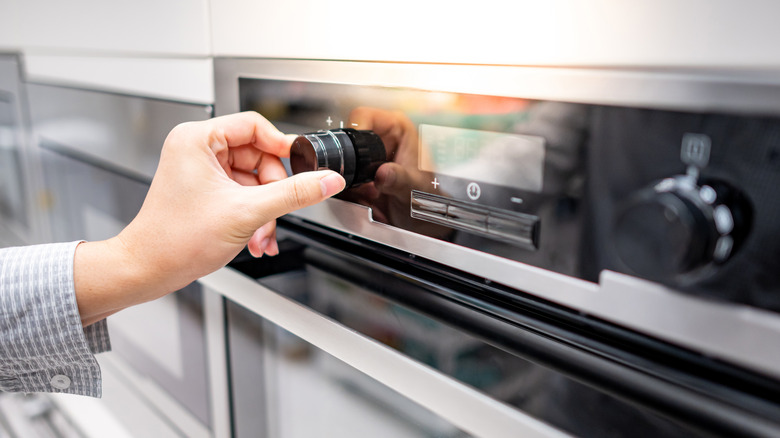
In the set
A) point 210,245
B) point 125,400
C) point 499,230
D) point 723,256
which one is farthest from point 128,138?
point 723,256

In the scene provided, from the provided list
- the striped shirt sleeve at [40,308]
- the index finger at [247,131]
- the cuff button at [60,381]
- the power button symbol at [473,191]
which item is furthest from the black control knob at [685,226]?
the cuff button at [60,381]

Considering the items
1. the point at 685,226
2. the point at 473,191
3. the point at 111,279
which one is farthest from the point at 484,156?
the point at 111,279


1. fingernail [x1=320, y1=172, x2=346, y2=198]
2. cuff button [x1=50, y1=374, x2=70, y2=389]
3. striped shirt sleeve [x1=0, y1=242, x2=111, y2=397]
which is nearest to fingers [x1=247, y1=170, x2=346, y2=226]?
fingernail [x1=320, y1=172, x2=346, y2=198]

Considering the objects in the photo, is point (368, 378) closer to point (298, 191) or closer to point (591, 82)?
point (298, 191)

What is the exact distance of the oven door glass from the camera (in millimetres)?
309

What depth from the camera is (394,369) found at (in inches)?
16.1

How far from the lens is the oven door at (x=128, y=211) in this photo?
27.6 inches

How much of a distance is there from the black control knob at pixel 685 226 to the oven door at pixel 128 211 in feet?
1.56

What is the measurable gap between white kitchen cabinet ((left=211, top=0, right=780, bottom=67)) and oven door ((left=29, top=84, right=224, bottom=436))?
0.65 ft

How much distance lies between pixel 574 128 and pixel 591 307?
101 mm

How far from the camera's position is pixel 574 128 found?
0.97 ft

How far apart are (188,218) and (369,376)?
0.20 meters

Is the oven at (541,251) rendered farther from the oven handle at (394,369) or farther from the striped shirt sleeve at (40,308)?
the striped shirt sleeve at (40,308)

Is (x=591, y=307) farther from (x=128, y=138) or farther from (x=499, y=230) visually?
(x=128, y=138)
